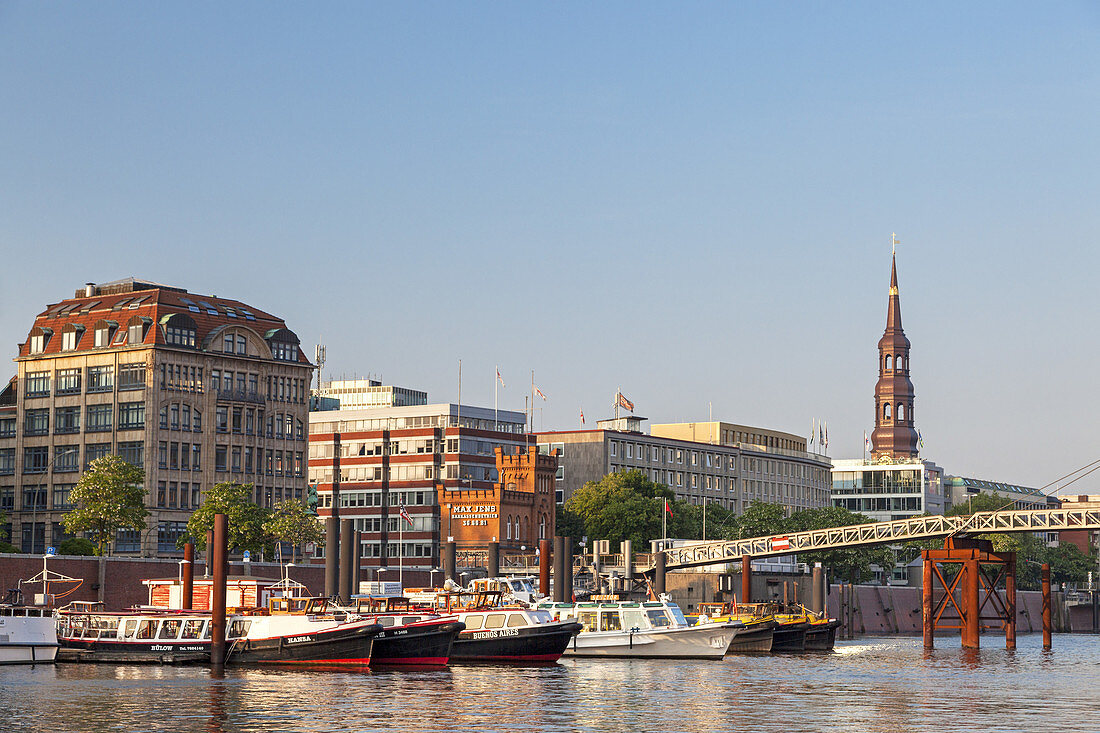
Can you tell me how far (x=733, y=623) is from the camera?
107m

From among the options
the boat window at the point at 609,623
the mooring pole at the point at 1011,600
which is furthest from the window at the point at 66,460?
the mooring pole at the point at 1011,600

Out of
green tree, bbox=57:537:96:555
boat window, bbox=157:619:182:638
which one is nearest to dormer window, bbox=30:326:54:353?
green tree, bbox=57:537:96:555

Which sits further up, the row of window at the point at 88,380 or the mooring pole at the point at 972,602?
the row of window at the point at 88,380

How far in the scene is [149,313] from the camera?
7288 inches

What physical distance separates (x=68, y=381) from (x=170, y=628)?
342 ft

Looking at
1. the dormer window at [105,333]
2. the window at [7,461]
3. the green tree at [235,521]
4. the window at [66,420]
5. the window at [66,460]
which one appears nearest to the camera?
the green tree at [235,521]

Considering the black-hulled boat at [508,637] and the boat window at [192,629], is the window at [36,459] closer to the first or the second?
the boat window at [192,629]

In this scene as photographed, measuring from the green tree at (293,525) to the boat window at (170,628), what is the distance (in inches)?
2532

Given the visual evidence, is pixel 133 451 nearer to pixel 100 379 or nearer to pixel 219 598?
pixel 100 379

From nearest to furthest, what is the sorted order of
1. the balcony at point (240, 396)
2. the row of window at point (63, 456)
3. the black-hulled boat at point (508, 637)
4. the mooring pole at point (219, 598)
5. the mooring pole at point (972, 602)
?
1. the mooring pole at point (219, 598)
2. the black-hulled boat at point (508, 637)
3. the mooring pole at point (972, 602)
4. the row of window at point (63, 456)
5. the balcony at point (240, 396)

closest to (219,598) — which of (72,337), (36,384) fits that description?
(72,337)

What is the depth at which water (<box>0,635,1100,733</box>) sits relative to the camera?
206 feet

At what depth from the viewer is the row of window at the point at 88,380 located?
182875mm

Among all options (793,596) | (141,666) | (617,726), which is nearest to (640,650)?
(141,666)
